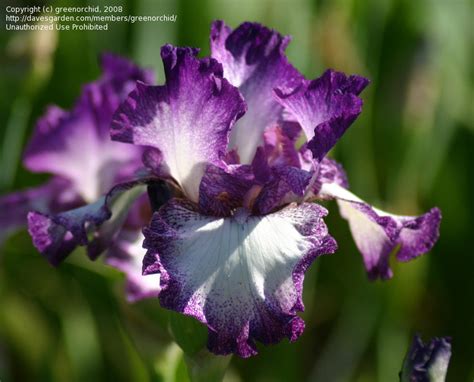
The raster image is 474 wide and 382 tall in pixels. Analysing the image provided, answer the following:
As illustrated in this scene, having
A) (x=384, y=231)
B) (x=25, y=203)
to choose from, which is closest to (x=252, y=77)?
(x=384, y=231)

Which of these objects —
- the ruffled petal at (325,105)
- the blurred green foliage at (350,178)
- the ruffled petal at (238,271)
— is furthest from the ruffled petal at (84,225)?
the blurred green foliage at (350,178)

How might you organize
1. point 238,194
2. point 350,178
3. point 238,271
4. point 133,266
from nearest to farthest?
point 238,271 → point 238,194 → point 133,266 → point 350,178

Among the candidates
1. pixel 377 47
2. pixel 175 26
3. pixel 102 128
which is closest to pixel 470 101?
pixel 377 47

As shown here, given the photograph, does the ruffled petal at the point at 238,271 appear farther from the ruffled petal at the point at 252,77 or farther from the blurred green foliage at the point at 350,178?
the blurred green foliage at the point at 350,178

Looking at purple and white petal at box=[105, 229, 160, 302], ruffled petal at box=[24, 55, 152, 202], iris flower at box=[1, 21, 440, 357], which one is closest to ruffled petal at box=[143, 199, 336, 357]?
iris flower at box=[1, 21, 440, 357]

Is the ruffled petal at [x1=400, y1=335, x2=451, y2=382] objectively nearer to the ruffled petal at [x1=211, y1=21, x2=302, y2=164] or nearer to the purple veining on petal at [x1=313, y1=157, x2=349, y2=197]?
the purple veining on petal at [x1=313, y1=157, x2=349, y2=197]

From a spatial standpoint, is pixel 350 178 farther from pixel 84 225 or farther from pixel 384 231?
pixel 84 225
